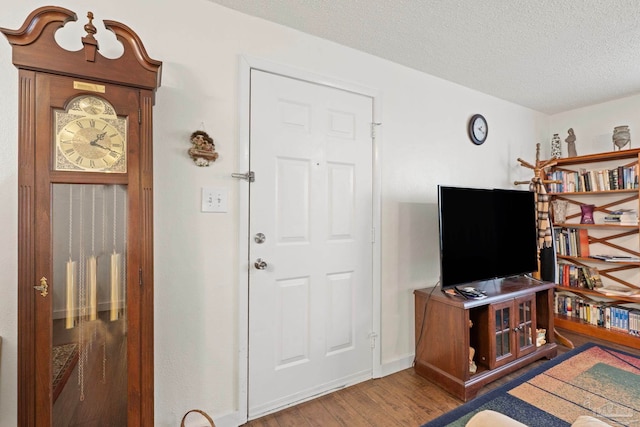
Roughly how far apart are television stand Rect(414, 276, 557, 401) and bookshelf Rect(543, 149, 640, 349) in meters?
0.99

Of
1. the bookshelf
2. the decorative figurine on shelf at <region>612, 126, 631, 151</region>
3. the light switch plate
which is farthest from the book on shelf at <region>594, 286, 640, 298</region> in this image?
the light switch plate

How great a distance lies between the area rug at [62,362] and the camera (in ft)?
3.70

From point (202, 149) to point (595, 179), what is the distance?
3.77 meters

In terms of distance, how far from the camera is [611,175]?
3.02m

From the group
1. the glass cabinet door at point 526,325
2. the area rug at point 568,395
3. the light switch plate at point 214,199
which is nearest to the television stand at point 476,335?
the glass cabinet door at point 526,325

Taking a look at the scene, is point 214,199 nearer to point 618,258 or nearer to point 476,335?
point 476,335

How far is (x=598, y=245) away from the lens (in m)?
3.26

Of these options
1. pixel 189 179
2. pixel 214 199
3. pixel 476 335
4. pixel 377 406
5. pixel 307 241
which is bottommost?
pixel 377 406

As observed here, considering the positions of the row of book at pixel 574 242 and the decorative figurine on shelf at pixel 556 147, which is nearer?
the row of book at pixel 574 242

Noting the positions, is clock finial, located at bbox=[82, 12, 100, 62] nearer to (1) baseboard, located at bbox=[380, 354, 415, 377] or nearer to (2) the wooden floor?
(2) the wooden floor

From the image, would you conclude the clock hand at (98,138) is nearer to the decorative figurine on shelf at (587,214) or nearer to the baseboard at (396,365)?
the baseboard at (396,365)

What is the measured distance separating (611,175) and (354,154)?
9.12 feet

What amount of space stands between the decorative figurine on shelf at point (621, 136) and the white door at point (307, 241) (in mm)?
2634

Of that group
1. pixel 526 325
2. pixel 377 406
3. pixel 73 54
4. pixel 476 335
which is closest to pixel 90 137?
pixel 73 54
